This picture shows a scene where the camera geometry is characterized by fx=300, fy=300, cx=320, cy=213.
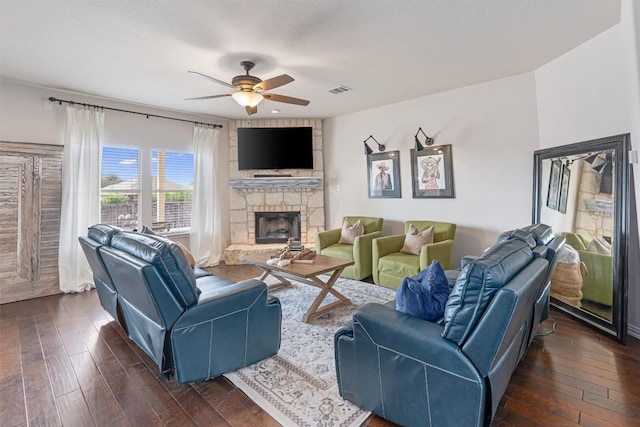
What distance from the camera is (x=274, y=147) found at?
218 inches

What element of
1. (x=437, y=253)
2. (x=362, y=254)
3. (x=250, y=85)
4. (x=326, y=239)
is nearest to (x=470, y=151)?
(x=437, y=253)

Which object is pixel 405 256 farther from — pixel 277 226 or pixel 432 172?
pixel 277 226

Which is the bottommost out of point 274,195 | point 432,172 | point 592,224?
point 592,224

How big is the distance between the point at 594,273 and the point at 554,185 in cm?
99

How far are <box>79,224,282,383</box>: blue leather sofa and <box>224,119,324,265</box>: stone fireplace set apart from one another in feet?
10.9

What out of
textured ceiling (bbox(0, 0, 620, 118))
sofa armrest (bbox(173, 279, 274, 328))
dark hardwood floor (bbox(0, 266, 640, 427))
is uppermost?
textured ceiling (bbox(0, 0, 620, 118))

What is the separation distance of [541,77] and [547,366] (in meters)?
3.11

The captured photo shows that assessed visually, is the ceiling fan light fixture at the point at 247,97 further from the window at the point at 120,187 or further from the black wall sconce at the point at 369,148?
the window at the point at 120,187

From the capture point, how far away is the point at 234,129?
18.5 feet

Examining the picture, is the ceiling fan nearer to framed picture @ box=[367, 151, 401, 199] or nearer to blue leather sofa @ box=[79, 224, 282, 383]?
blue leather sofa @ box=[79, 224, 282, 383]

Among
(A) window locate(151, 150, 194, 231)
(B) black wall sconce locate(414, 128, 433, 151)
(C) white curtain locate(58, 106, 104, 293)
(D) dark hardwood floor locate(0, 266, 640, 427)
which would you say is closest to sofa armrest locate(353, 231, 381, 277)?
(B) black wall sconce locate(414, 128, 433, 151)

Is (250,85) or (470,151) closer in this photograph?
(250,85)

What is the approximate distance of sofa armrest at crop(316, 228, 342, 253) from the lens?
4.59m

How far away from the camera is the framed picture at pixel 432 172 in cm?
433
